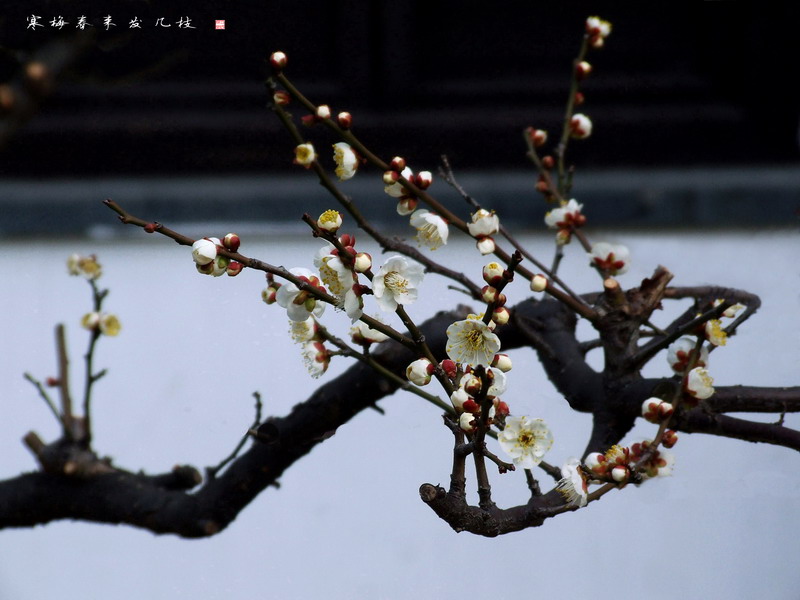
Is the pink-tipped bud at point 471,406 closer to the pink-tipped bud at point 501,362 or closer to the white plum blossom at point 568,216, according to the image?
the pink-tipped bud at point 501,362

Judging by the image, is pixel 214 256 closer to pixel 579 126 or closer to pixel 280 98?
pixel 280 98

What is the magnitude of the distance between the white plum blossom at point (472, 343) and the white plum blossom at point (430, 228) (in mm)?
87

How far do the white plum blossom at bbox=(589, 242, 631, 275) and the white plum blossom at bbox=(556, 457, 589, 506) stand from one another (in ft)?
→ 0.61

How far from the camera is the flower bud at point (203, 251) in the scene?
41cm

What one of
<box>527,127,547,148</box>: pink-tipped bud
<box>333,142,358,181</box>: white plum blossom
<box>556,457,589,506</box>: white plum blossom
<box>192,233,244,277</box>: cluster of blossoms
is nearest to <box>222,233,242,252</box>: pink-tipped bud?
<box>192,233,244,277</box>: cluster of blossoms

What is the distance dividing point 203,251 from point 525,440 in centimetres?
21

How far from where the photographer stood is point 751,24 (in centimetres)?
112

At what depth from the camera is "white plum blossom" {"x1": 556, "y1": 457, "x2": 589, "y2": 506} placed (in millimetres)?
438

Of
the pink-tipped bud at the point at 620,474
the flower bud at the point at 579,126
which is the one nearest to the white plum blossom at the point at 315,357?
the pink-tipped bud at the point at 620,474

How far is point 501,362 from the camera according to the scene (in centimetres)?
45

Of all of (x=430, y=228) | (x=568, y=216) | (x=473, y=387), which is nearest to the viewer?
(x=473, y=387)

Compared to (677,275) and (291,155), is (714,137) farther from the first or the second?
(291,155)

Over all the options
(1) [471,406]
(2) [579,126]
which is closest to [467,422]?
(1) [471,406]

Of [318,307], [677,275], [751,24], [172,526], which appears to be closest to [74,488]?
[172,526]
